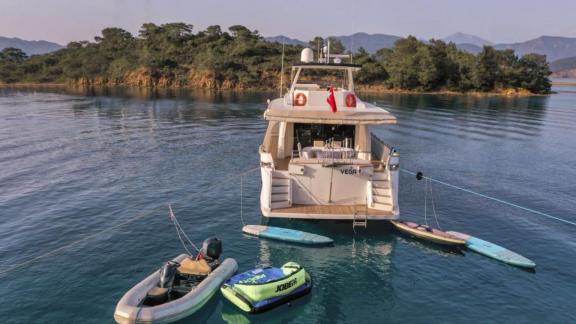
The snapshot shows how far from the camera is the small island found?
110125 mm

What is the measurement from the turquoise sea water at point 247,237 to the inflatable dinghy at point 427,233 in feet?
1.45

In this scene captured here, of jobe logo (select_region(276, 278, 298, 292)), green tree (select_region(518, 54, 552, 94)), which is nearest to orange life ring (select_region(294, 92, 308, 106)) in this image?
jobe logo (select_region(276, 278, 298, 292))

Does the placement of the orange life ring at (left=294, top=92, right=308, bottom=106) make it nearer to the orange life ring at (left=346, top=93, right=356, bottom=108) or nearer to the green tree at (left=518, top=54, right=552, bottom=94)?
the orange life ring at (left=346, top=93, right=356, bottom=108)

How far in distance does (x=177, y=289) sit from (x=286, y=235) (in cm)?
548

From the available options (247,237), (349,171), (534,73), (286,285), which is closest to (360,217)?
(349,171)

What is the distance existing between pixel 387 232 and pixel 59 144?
30040 mm

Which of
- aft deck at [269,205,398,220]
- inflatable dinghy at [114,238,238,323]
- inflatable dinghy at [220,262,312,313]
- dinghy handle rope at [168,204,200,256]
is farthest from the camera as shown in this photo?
aft deck at [269,205,398,220]

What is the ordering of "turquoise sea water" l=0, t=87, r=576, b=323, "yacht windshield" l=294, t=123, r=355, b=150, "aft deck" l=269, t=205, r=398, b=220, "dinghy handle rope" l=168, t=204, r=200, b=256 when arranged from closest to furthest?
"turquoise sea water" l=0, t=87, r=576, b=323 < "dinghy handle rope" l=168, t=204, r=200, b=256 < "aft deck" l=269, t=205, r=398, b=220 < "yacht windshield" l=294, t=123, r=355, b=150

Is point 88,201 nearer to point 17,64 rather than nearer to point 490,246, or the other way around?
point 490,246

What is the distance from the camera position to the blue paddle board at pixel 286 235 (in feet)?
53.8

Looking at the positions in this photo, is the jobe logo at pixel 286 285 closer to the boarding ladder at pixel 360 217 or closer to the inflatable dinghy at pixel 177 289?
the inflatable dinghy at pixel 177 289

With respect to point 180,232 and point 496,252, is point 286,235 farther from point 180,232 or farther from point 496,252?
point 496,252

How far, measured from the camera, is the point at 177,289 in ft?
41.3

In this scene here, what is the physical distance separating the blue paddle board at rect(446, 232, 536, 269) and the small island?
98.3m
